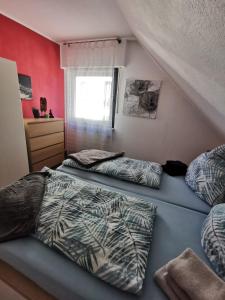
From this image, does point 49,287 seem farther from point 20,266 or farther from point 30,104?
point 30,104

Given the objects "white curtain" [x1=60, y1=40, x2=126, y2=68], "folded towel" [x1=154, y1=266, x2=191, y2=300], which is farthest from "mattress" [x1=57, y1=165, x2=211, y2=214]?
"white curtain" [x1=60, y1=40, x2=126, y2=68]

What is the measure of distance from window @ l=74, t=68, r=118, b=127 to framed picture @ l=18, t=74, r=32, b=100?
2.70 feet

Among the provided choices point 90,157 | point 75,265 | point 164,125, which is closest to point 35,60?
point 90,157

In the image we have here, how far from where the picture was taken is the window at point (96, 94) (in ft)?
9.25

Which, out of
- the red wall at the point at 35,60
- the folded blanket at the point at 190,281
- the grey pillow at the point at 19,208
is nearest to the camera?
the folded blanket at the point at 190,281

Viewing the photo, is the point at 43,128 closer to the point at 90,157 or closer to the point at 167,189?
the point at 90,157

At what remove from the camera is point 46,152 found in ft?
8.77

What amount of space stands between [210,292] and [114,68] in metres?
2.96

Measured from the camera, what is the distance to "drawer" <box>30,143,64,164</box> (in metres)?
2.43

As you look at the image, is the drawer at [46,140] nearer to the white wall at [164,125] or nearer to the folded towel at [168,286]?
the white wall at [164,125]

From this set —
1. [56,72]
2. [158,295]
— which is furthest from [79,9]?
[158,295]

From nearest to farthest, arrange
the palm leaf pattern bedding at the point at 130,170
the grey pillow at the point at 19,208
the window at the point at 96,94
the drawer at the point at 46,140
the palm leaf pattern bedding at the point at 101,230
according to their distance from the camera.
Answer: the palm leaf pattern bedding at the point at 101,230 → the grey pillow at the point at 19,208 → the palm leaf pattern bedding at the point at 130,170 → the drawer at the point at 46,140 → the window at the point at 96,94

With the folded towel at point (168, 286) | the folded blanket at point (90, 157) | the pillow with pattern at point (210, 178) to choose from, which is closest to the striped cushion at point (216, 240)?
→ the folded towel at point (168, 286)

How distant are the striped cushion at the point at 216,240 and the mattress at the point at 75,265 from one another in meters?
0.05
